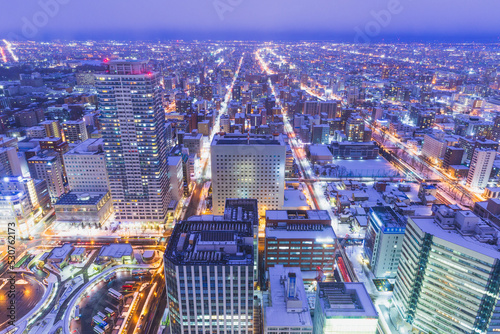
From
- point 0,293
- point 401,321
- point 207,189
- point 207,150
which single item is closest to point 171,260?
point 401,321

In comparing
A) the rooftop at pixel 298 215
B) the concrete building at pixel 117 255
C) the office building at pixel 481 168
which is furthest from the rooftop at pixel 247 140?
the office building at pixel 481 168

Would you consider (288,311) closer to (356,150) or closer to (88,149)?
(88,149)

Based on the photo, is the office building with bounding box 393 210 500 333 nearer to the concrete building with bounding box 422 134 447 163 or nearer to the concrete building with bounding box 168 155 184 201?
the concrete building with bounding box 168 155 184 201

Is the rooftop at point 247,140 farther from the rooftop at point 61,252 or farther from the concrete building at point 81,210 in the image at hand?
the rooftop at point 61,252

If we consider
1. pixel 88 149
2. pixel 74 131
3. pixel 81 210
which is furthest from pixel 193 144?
pixel 81 210

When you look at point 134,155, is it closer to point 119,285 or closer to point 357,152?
point 119,285
